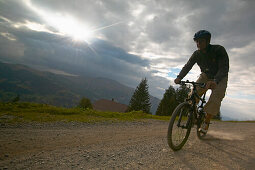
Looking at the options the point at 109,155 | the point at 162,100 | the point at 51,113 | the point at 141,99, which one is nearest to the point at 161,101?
the point at 162,100

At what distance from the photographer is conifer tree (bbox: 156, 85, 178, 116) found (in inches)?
1874

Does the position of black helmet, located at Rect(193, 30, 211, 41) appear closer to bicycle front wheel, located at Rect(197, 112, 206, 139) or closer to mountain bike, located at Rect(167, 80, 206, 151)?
mountain bike, located at Rect(167, 80, 206, 151)

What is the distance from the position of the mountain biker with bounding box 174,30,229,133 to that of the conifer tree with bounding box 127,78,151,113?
4413cm

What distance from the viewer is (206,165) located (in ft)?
11.2

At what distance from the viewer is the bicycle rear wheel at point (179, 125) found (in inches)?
161

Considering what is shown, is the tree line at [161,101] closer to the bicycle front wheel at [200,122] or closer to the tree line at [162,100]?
the tree line at [162,100]

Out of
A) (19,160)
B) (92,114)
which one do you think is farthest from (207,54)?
(92,114)

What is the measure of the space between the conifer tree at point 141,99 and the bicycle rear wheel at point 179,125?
44.9 m

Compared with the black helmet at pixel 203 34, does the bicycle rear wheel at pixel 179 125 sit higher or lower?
lower

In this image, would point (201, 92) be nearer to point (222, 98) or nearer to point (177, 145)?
point (222, 98)

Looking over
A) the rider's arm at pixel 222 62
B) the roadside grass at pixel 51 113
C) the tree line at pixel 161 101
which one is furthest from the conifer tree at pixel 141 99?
the rider's arm at pixel 222 62

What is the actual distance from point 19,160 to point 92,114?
7.50 metres

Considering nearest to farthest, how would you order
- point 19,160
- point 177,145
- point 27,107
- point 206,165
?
point 19,160, point 206,165, point 177,145, point 27,107

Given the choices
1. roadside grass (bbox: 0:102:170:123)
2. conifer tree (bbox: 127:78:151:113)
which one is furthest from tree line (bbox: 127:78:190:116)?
roadside grass (bbox: 0:102:170:123)
